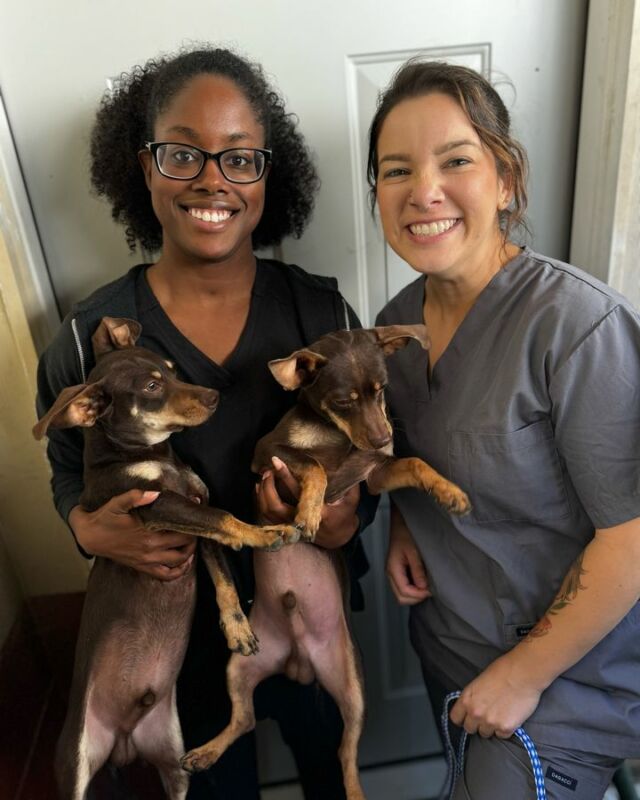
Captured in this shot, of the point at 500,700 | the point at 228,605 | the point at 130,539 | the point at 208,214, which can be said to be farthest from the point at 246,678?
the point at 208,214

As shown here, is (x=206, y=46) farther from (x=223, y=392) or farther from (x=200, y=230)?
(x=223, y=392)

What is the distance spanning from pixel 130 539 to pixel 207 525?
0.17m

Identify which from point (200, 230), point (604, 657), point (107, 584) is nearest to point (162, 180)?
point (200, 230)

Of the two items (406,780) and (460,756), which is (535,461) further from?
(406,780)

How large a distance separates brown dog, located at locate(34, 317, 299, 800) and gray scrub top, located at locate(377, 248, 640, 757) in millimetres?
371

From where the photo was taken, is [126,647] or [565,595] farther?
[126,647]

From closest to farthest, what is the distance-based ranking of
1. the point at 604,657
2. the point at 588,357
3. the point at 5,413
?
the point at 588,357 < the point at 604,657 < the point at 5,413

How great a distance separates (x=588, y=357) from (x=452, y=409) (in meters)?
0.27

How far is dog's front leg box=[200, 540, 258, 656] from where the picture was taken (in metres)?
1.24

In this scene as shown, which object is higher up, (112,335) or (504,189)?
(504,189)

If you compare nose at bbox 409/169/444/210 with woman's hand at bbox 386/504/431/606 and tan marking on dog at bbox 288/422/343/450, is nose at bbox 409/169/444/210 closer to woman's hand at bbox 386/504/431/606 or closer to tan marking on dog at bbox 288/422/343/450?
tan marking on dog at bbox 288/422/343/450

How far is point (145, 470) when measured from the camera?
1.20 m

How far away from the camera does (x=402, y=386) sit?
4.34 feet

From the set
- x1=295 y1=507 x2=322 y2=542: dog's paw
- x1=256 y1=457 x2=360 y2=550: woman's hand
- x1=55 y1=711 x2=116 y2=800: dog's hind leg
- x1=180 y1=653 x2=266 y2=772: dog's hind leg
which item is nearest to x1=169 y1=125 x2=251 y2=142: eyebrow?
x1=256 y1=457 x2=360 y2=550: woman's hand
